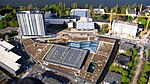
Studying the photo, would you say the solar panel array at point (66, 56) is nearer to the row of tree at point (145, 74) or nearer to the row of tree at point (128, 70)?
the row of tree at point (128, 70)

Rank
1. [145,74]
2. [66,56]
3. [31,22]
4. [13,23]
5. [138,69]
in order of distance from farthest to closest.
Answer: [13,23], [31,22], [66,56], [138,69], [145,74]

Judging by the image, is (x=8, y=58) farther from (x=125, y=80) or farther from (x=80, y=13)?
(x=80, y=13)

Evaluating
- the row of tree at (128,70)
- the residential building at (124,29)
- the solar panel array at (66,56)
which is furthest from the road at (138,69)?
the solar panel array at (66,56)

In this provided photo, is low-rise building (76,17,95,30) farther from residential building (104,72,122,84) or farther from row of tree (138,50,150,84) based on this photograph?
residential building (104,72,122,84)

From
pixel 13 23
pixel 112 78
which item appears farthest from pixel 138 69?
pixel 13 23

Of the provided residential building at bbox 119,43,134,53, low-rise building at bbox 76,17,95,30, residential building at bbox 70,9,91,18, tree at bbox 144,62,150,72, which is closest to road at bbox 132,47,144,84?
tree at bbox 144,62,150,72

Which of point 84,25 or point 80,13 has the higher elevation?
point 80,13

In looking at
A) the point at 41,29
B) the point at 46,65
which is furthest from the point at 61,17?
the point at 46,65
